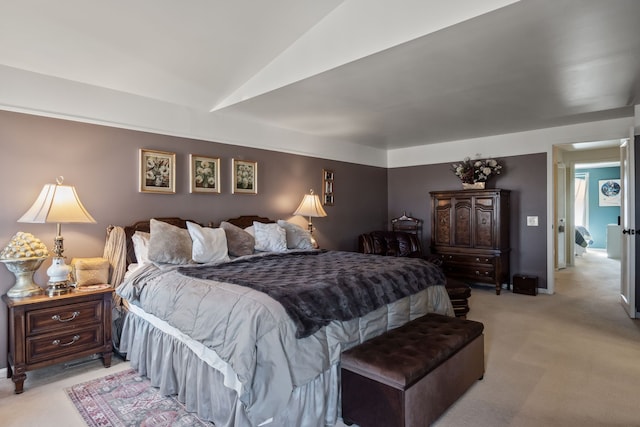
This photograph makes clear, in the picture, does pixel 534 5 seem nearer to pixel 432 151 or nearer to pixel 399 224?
pixel 432 151

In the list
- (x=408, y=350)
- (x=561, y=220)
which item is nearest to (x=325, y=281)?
(x=408, y=350)

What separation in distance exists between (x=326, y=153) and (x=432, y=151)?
6.63 ft

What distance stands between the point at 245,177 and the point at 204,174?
0.55 meters

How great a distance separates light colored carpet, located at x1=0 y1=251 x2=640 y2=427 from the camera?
222cm

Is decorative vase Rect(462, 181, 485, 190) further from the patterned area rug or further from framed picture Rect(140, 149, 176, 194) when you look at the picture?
the patterned area rug

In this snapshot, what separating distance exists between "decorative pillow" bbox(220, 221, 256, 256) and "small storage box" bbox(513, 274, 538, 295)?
3.97 metres

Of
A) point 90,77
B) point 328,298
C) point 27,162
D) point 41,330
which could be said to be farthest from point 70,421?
point 90,77

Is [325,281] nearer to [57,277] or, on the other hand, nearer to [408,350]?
[408,350]

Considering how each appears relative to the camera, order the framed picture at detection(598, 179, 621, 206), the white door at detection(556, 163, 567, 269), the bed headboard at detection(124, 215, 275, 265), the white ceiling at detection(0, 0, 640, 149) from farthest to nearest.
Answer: the framed picture at detection(598, 179, 621, 206) → the white door at detection(556, 163, 567, 269) → the bed headboard at detection(124, 215, 275, 265) → the white ceiling at detection(0, 0, 640, 149)

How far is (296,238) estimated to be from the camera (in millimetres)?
4270

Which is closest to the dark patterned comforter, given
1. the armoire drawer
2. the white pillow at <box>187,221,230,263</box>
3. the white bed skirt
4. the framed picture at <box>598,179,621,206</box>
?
the white pillow at <box>187,221,230,263</box>

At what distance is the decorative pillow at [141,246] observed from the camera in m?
→ 3.13

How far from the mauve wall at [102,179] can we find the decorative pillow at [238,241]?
545 mm

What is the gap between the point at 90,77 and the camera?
3141 millimetres
